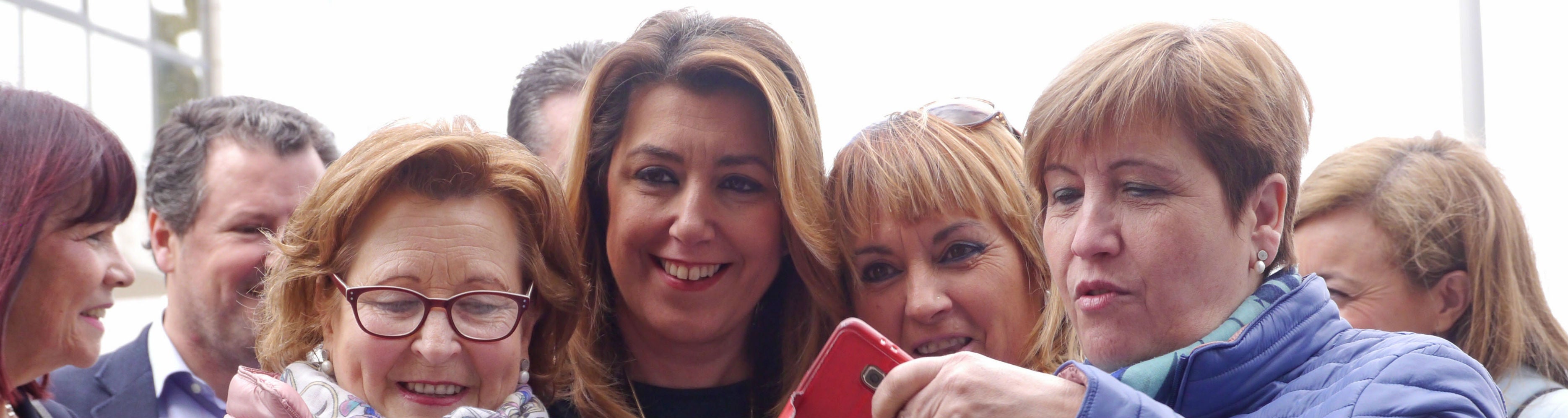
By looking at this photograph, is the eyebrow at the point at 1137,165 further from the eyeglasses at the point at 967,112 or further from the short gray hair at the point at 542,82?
the short gray hair at the point at 542,82

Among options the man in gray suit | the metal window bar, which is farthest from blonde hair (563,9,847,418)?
the metal window bar

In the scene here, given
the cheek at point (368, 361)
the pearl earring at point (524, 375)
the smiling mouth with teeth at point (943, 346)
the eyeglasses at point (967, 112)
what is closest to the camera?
the cheek at point (368, 361)

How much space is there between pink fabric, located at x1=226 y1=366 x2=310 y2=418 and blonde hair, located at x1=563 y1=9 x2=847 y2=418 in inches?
28.4

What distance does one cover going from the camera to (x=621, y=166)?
3111 millimetres

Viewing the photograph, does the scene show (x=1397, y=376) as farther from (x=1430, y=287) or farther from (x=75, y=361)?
(x=75, y=361)

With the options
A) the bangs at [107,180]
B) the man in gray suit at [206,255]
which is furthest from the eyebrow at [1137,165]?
the man in gray suit at [206,255]

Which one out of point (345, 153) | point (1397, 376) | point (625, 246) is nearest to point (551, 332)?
point (625, 246)

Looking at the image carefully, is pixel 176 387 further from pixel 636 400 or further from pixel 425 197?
pixel 425 197

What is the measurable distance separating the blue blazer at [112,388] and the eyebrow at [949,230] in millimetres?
2618

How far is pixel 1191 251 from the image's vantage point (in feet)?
6.94

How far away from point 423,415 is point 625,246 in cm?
75

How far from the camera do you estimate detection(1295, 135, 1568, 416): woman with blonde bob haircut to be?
3.77m

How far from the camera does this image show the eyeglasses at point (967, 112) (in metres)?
3.36

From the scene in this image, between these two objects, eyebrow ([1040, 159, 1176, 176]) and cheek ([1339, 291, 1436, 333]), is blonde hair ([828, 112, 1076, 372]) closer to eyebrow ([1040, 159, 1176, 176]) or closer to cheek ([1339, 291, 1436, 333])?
eyebrow ([1040, 159, 1176, 176])
